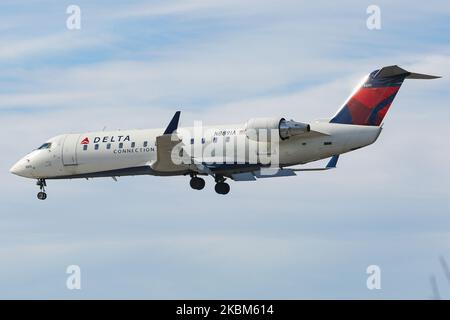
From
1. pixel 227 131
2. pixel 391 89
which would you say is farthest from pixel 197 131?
pixel 391 89

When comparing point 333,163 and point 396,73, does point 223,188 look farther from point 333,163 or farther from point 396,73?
point 396,73

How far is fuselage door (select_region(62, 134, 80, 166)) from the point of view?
53.2 meters

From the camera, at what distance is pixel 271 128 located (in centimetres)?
4834

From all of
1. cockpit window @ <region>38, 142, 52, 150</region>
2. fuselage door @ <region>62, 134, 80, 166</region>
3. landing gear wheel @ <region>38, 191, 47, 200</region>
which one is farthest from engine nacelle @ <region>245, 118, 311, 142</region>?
landing gear wheel @ <region>38, 191, 47, 200</region>

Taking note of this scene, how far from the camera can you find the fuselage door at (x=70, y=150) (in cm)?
5325

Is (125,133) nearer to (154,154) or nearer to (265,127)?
(154,154)

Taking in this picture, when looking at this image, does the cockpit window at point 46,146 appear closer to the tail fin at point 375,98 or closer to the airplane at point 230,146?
the airplane at point 230,146

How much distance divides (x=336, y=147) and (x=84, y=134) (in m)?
11.8

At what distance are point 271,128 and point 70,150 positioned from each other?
9.95 meters

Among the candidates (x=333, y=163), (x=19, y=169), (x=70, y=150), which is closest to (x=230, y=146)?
(x=333, y=163)

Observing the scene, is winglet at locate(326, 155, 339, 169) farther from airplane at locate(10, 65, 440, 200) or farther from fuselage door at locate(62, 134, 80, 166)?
fuselage door at locate(62, 134, 80, 166)

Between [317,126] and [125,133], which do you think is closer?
[317,126]

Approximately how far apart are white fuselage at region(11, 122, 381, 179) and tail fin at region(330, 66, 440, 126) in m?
0.45

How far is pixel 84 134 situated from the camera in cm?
5362
